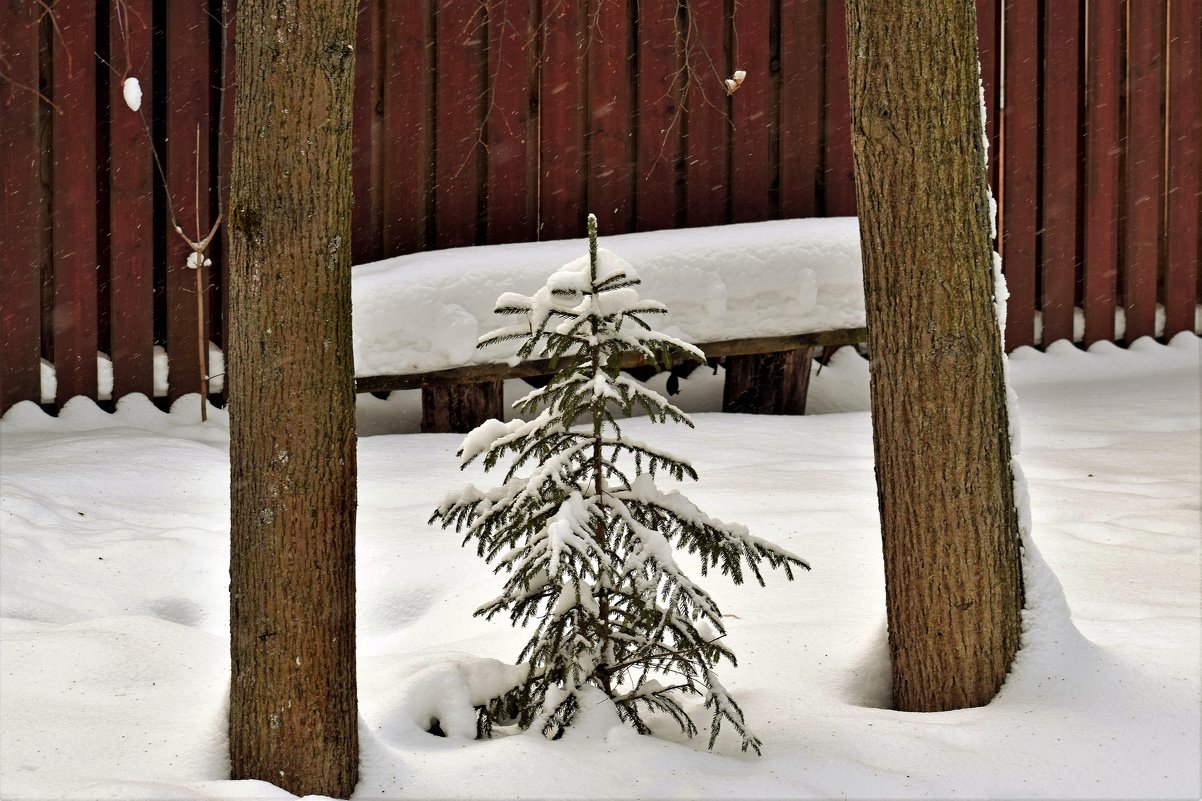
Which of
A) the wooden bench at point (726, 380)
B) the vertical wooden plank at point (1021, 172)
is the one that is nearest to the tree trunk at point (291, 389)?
the wooden bench at point (726, 380)

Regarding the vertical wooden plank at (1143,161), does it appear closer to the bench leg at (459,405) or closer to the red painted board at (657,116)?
the red painted board at (657,116)

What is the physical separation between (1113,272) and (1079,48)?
1.48 meters

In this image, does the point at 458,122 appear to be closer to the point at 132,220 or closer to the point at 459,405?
the point at 459,405

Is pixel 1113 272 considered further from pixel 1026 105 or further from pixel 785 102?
pixel 785 102

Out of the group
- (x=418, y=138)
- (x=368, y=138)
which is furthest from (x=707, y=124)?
(x=368, y=138)

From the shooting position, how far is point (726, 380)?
6734 mm

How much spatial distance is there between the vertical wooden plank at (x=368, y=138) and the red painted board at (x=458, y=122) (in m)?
0.31

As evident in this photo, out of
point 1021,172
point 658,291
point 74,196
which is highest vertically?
point 1021,172

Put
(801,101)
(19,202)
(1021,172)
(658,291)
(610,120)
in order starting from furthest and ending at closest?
(1021,172) < (801,101) < (610,120) < (19,202) < (658,291)

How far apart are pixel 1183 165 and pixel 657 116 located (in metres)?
3.86

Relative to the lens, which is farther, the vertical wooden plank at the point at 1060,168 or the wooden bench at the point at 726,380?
the vertical wooden plank at the point at 1060,168

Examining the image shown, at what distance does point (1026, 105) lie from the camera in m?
7.53

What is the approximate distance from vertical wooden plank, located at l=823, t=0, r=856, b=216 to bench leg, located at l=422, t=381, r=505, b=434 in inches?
92.3

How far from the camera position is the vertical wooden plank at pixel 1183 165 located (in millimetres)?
7922
